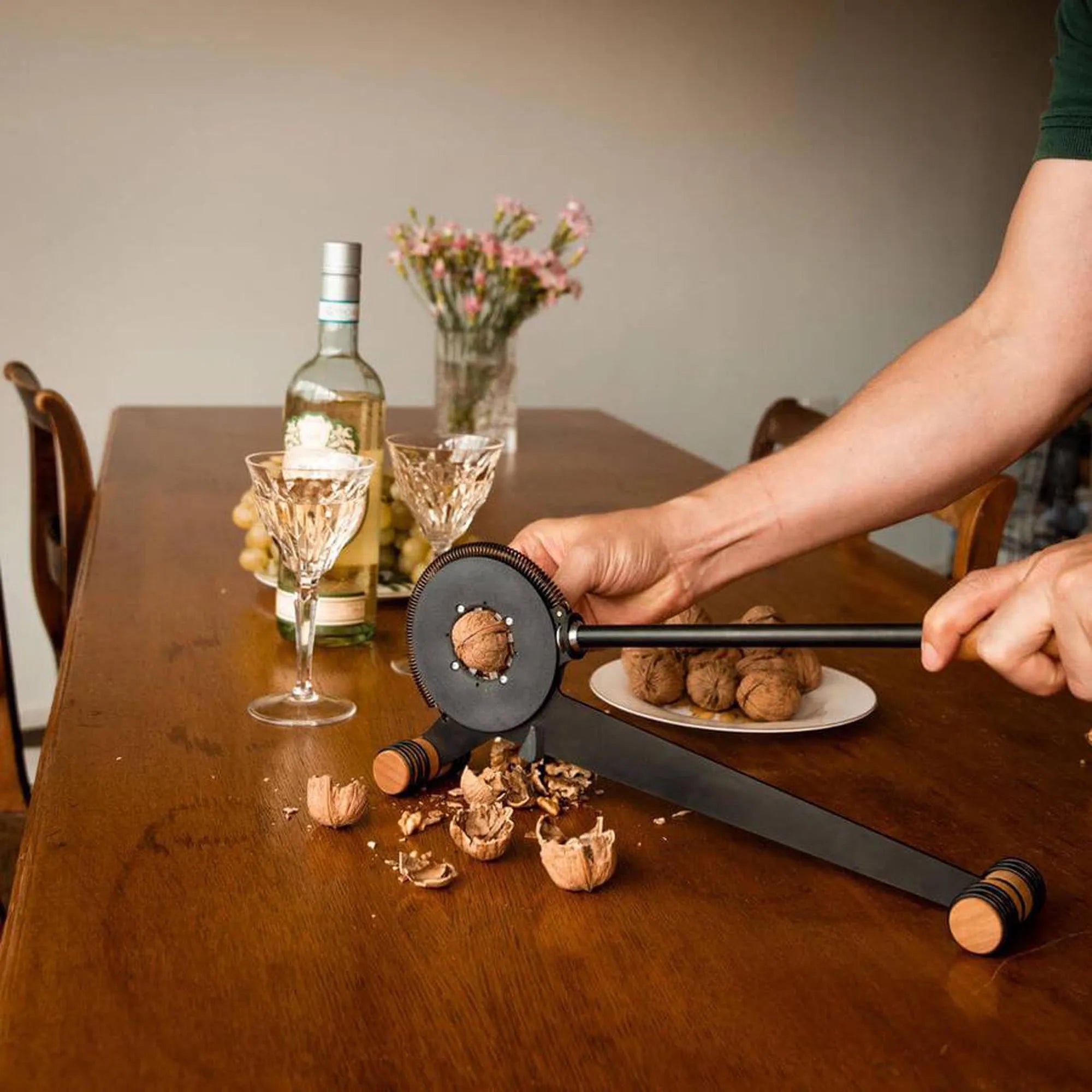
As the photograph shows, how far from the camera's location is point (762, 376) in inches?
179

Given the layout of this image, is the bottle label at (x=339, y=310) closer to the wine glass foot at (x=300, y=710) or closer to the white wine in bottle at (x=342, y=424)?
the white wine in bottle at (x=342, y=424)

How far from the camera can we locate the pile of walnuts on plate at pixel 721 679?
1030mm

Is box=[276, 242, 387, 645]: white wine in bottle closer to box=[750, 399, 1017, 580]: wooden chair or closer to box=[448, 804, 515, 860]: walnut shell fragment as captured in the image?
box=[448, 804, 515, 860]: walnut shell fragment

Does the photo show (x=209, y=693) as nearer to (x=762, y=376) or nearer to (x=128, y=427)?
(x=128, y=427)

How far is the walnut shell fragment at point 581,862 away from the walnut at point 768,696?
0.27 meters

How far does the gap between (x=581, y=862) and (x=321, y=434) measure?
621 mm

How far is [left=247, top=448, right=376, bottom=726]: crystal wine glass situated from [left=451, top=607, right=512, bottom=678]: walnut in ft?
0.72

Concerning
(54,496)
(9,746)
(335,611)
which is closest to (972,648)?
(335,611)

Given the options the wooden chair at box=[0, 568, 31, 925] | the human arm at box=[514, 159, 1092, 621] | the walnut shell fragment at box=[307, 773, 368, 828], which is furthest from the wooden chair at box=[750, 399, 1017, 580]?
the walnut shell fragment at box=[307, 773, 368, 828]

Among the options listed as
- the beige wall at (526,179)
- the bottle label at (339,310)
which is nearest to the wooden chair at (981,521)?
the bottle label at (339,310)

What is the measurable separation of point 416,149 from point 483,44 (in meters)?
0.34

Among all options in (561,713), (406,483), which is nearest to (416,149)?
(406,483)

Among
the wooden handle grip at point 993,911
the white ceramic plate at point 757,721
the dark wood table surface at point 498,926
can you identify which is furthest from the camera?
the white ceramic plate at point 757,721

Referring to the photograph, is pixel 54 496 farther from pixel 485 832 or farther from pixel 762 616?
pixel 485 832
